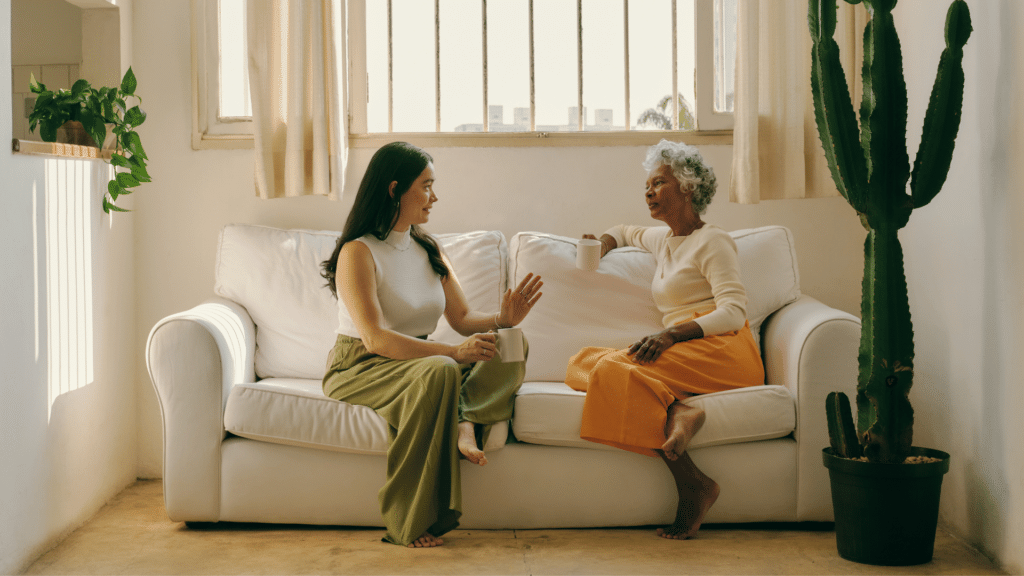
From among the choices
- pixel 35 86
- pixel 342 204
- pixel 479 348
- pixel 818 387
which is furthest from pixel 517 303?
pixel 35 86

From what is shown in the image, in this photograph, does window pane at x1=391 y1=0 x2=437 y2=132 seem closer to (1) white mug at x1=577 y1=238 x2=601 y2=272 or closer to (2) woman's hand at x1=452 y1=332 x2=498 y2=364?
(1) white mug at x1=577 y1=238 x2=601 y2=272

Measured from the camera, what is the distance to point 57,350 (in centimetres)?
230

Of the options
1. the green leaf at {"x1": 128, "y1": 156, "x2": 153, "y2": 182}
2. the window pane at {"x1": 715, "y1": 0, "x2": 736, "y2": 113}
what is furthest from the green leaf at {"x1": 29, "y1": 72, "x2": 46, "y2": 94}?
the window pane at {"x1": 715, "y1": 0, "x2": 736, "y2": 113}

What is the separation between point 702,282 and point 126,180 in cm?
192

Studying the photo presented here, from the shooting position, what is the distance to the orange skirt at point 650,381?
2.18 meters

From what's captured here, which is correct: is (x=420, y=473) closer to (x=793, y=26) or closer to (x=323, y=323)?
(x=323, y=323)

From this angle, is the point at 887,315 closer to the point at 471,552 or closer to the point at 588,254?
the point at 588,254

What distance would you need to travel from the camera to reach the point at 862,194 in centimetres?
206

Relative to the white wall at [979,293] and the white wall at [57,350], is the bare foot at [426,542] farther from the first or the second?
the white wall at [979,293]

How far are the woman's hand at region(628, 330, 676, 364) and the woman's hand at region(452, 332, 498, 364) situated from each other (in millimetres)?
432

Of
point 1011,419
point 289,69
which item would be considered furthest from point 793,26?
point 289,69

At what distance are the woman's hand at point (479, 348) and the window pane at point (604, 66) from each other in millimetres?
1390

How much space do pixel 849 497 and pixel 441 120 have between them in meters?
2.11

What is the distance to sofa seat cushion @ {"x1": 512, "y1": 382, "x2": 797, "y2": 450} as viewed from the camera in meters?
2.22
